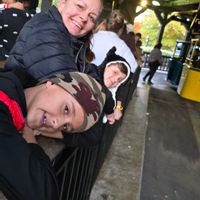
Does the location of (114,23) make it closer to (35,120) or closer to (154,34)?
(35,120)

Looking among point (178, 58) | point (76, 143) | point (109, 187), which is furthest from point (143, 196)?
point (178, 58)

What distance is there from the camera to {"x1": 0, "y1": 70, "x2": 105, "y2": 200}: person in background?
0.77 meters

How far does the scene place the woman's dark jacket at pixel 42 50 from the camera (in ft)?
4.15

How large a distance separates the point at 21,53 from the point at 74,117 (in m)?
0.42

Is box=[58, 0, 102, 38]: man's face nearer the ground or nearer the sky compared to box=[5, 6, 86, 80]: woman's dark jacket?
nearer the sky

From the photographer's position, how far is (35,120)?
1047 millimetres

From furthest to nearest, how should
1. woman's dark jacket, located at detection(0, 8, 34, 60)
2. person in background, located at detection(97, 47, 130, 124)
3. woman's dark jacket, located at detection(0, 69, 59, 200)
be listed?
woman's dark jacket, located at detection(0, 8, 34, 60) < person in background, located at detection(97, 47, 130, 124) < woman's dark jacket, located at detection(0, 69, 59, 200)

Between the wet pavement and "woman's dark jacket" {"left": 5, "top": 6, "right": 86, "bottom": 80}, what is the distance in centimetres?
195

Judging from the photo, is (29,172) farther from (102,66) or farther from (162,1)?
(162,1)

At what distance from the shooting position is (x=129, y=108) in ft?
21.5

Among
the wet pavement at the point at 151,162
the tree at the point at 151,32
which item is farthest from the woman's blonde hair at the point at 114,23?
the tree at the point at 151,32

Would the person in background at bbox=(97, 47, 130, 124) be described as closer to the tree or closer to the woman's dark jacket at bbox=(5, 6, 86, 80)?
the woman's dark jacket at bbox=(5, 6, 86, 80)

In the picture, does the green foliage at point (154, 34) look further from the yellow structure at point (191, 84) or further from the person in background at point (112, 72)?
the person in background at point (112, 72)

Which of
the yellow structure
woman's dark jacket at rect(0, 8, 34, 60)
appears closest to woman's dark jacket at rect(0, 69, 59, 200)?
woman's dark jacket at rect(0, 8, 34, 60)
